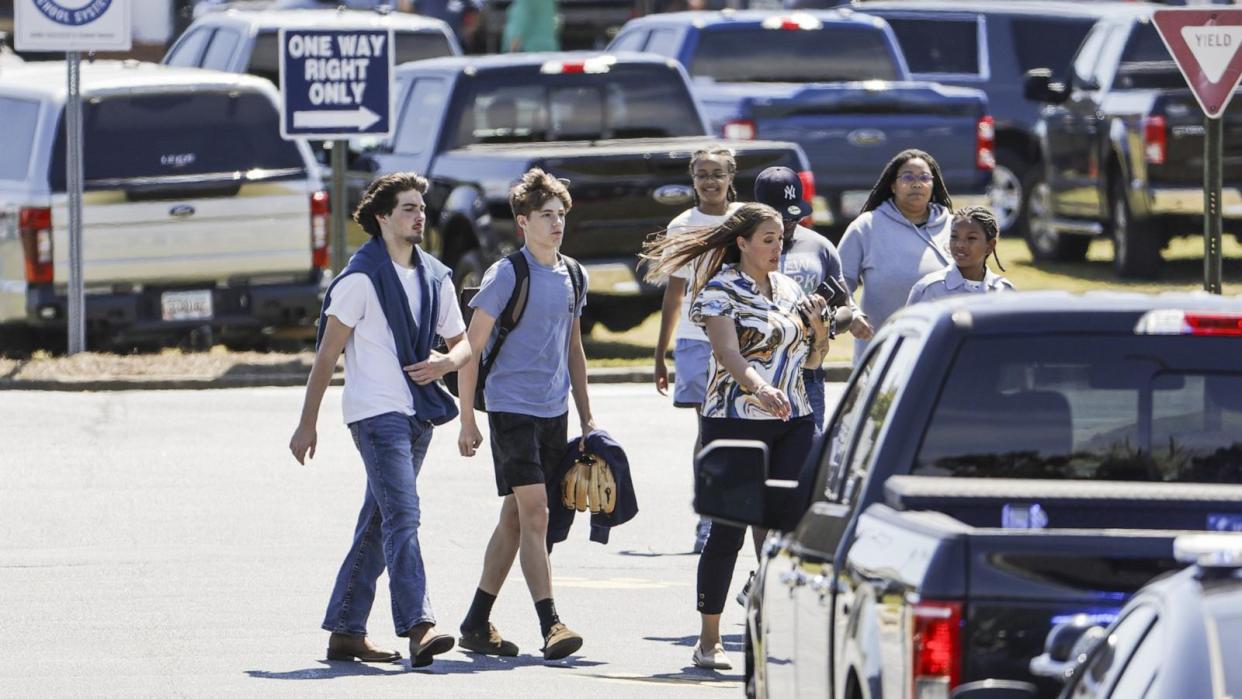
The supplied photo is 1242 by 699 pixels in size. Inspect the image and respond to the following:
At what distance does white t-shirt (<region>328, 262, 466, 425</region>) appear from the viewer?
9.63 metres

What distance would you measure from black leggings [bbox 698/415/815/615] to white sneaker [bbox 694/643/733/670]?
13 cm


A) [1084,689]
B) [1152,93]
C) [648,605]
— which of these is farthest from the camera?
[1152,93]

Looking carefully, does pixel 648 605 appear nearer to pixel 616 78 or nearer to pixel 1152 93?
pixel 616 78

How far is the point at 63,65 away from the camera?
66.9 ft

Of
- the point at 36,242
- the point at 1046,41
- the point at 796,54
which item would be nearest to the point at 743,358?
the point at 36,242

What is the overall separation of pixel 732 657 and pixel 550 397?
1.10 metres

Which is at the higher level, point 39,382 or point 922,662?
point 922,662

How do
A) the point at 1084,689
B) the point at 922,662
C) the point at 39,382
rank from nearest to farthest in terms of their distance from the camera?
1. the point at 1084,689
2. the point at 922,662
3. the point at 39,382

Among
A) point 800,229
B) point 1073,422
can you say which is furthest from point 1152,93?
point 1073,422

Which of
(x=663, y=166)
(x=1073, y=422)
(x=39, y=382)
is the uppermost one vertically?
(x=1073, y=422)

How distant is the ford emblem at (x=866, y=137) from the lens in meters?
21.2

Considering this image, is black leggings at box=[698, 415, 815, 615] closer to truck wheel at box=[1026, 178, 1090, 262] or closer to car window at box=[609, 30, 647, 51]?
car window at box=[609, 30, 647, 51]

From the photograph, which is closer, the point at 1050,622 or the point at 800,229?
the point at 1050,622

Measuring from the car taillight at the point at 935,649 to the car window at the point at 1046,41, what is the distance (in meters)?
21.6
